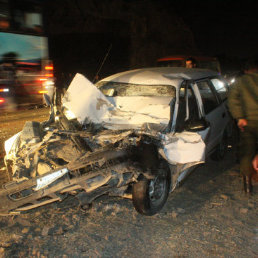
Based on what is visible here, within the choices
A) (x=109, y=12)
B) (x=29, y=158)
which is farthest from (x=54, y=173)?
(x=109, y=12)

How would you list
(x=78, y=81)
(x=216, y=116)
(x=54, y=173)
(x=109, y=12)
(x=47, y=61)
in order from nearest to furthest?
(x=54, y=173) → (x=78, y=81) → (x=216, y=116) → (x=47, y=61) → (x=109, y=12)

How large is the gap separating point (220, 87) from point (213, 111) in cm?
89

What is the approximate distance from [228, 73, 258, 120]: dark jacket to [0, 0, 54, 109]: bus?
200 inches

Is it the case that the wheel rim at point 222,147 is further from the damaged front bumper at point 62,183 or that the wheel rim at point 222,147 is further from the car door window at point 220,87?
the damaged front bumper at point 62,183

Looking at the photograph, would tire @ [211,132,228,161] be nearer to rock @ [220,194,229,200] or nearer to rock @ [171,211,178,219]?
rock @ [220,194,229,200]

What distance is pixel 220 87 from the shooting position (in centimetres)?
524

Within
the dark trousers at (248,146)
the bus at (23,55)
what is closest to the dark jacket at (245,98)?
the dark trousers at (248,146)

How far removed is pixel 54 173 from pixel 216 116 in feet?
9.40

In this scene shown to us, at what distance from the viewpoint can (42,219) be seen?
3.30 meters

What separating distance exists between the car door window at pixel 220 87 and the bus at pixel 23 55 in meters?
4.28

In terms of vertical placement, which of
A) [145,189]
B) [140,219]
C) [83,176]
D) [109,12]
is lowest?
[140,219]

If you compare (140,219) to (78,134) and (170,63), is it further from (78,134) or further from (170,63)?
(170,63)

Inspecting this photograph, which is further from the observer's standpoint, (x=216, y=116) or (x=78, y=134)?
(x=216, y=116)

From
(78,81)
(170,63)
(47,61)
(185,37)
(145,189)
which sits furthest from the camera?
(185,37)
